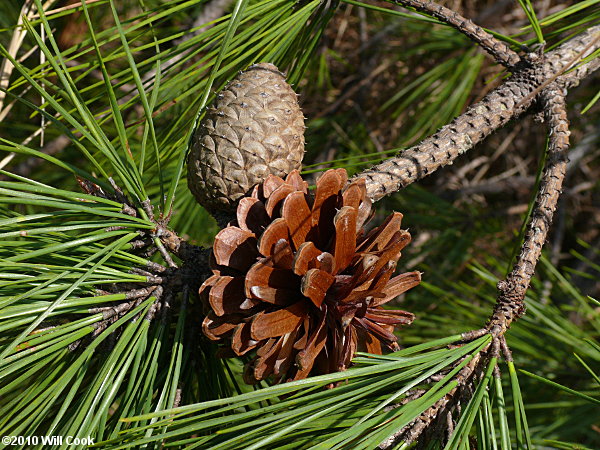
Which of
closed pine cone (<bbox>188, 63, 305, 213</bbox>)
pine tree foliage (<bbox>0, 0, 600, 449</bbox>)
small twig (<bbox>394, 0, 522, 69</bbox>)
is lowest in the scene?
pine tree foliage (<bbox>0, 0, 600, 449</bbox>)

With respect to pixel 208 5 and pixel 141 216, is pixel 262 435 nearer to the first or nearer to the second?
pixel 141 216

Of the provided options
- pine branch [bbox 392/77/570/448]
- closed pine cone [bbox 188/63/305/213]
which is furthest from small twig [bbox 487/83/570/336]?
closed pine cone [bbox 188/63/305/213]

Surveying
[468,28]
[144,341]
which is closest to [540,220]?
[468,28]

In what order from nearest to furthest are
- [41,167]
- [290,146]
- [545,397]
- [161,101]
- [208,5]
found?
1. [290,146]
2. [161,101]
3. [545,397]
4. [208,5]
5. [41,167]

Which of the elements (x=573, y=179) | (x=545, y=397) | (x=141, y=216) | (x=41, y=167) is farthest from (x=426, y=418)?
(x=573, y=179)

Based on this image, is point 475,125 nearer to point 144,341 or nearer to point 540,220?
point 540,220

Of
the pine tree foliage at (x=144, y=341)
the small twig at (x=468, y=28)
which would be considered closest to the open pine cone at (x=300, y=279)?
the pine tree foliage at (x=144, y=341)

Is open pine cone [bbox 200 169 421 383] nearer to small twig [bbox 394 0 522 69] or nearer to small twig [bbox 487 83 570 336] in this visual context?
small twig [bbox 487 83 570 336]
